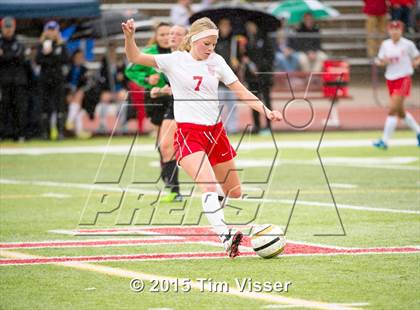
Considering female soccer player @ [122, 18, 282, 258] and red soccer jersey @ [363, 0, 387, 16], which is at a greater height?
female soccer player @ [122, 18, 282, 258]

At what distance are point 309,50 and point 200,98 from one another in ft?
56.9

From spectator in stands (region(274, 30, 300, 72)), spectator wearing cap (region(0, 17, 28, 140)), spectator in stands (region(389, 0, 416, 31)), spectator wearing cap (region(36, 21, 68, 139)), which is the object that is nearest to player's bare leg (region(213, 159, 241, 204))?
spectator wearing cap (region(0, 17, 28, 140))

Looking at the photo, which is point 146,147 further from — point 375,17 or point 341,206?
point 375,17

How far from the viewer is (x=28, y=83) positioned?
2533 cm

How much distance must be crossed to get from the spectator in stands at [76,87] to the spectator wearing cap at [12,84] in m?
1.25

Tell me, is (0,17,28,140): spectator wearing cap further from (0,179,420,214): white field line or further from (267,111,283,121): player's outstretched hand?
(267,111,283,121): player's outstretched hand

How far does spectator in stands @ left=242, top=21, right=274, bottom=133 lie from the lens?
25906 mm

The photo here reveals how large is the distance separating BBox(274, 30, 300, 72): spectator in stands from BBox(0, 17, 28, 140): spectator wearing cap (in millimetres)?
5929

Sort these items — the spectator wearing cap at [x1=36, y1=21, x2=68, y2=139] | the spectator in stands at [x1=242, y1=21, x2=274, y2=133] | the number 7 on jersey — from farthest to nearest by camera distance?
the spectator in stands at [x1=242, y1=21, x2=274, y2=133]
the spectator wearing cap at [x1=36, y1=21, x2=68, y2=139]
the number 7 on jersey

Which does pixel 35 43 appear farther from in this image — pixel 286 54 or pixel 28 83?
pixel 286 54

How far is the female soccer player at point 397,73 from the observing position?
21.6 meters

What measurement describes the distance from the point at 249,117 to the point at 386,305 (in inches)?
875

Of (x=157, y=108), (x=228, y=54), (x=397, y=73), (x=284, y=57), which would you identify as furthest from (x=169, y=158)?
(x=284, y=57)

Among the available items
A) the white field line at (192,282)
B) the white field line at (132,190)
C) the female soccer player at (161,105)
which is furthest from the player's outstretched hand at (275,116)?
the female soccer player at (161,105)
